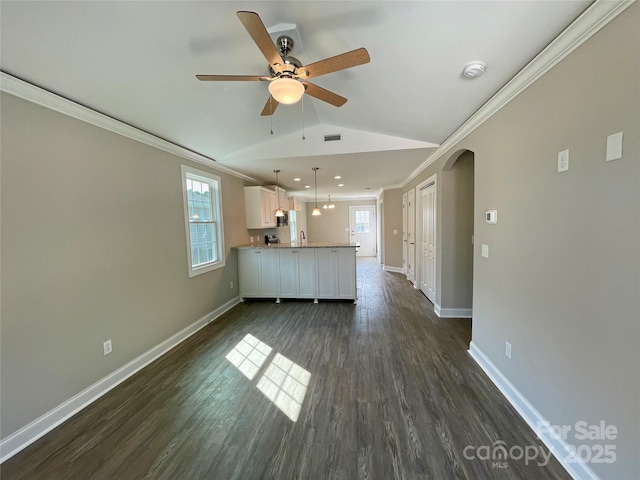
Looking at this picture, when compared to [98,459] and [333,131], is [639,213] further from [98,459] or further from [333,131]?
[98,459]

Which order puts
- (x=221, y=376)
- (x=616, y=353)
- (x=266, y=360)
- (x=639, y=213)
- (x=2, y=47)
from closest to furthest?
(x=639, y=213), (x=616, y=353), (x=2, y=47), (x=221, y=376), (x=266, y=360)

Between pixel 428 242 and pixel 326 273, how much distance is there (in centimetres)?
194

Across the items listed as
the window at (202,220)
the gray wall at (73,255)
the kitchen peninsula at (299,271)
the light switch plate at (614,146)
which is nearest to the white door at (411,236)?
the kitchen peninsula at (299,271)

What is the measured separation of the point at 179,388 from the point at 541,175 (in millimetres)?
3390

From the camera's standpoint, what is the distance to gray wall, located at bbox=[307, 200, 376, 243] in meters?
9.77

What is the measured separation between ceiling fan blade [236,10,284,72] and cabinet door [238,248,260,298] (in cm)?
348

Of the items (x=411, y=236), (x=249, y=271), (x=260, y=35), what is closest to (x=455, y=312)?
(x=411, y=236)

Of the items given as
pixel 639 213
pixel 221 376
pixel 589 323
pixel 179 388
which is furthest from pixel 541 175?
pixel 179 388

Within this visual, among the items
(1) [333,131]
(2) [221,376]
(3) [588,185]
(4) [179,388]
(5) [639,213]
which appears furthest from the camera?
(1) [333,131]

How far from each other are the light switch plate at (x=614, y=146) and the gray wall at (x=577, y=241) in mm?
25

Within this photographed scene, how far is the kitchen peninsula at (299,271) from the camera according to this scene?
438cm

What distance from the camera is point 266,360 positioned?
264 centimetres

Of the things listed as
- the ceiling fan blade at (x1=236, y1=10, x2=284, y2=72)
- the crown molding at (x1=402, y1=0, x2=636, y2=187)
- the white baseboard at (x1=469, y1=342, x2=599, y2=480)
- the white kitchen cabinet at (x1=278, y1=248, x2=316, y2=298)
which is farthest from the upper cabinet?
the white baseboard at (x1=469, y1=342, x2=599, y2=480)

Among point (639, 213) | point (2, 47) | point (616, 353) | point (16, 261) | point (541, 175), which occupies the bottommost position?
point (616, 353)
